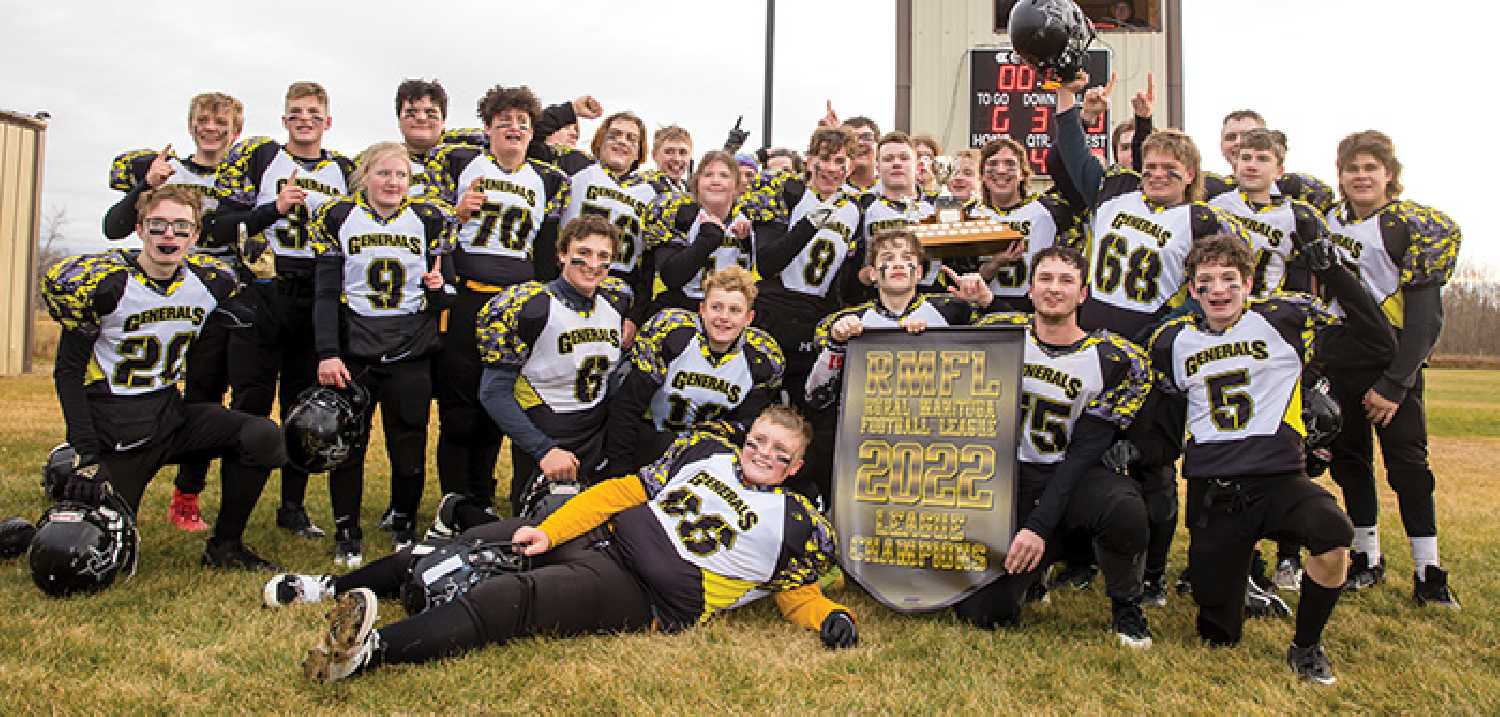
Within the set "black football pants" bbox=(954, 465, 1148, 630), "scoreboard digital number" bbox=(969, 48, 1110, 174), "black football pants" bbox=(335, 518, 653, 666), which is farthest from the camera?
"scoreboard digital number" bbox=(969, 48, 1110, 174)

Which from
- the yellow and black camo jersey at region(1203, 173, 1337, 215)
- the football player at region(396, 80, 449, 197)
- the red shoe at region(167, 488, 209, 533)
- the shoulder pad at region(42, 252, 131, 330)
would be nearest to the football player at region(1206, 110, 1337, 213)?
the yellow and black camo jersey at region(1203, 173, 1337, 215)

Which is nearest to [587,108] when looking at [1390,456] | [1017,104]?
[1390,456]

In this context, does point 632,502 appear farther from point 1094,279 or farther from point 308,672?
point 1094,279

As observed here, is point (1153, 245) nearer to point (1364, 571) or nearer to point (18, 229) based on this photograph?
point (1364, 571)

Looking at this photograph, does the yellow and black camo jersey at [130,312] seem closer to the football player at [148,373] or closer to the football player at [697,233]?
the football player at [148,373]

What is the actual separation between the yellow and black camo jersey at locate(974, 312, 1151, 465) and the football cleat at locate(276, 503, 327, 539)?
4085 mm

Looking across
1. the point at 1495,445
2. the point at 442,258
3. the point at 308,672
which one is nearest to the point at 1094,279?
the point at 442,258

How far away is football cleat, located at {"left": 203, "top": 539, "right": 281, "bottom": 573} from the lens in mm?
4945

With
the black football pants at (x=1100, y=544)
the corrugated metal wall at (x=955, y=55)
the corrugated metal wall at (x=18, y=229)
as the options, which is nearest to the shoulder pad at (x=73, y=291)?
the black football pants at (x=1100, y=544)

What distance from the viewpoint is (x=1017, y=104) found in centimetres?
1342

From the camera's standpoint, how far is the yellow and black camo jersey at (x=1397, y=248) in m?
5.11

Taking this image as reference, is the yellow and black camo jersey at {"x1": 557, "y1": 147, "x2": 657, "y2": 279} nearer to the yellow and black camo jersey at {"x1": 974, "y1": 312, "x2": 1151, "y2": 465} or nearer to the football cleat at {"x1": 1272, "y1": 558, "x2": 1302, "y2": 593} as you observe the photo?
the yellow and black camo jersey at {"x1": 974, "y1": 312, "x2": 1151, "y2": 465}

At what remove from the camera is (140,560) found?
5086 millimetres

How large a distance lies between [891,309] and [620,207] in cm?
207
